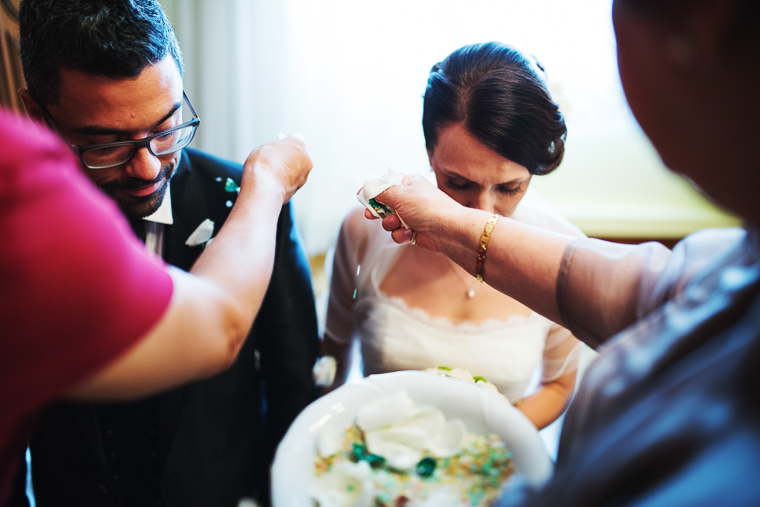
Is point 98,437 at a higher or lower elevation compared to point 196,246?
lower

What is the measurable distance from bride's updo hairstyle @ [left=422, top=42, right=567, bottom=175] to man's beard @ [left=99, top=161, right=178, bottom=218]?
793 millimetres

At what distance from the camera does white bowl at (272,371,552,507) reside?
719mm

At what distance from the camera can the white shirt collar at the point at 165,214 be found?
3.75 feet

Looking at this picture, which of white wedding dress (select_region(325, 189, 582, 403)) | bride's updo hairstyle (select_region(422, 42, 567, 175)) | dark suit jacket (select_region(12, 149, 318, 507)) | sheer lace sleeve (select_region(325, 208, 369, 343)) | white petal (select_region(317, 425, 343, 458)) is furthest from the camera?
sheer lace sleeve (select_region(325, 208, 369, 343))

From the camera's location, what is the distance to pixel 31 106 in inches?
40.5

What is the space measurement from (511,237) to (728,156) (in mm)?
529

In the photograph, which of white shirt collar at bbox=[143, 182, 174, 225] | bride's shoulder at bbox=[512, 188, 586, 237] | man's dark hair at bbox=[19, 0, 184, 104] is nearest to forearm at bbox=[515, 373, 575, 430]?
bride's shoulder at bbox=[512, 188, 586, 237]

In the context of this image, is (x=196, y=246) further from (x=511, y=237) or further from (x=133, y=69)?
(x=511, y=237)

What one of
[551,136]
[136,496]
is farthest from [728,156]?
[136,496]

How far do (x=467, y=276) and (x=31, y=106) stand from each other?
127 cm

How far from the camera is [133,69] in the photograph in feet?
3.19

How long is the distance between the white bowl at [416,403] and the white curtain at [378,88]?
1748 mm

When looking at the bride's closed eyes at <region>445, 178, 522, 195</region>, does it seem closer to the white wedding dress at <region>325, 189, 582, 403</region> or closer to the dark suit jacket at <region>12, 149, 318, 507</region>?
the white wedding dress at <region>325, 189, 582, 403</region>

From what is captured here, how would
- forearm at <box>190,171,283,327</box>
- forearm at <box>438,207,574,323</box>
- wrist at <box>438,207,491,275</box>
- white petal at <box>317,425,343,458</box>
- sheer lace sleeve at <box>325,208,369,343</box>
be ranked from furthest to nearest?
sheer lace sleeve at <box>325,208,369,343</box>, wrist at <box>438,207,491,275</box>, forearm at <box>438,207,574,323</box>, white petal at <box>317,425,343,458</box>, forearm at <box>190,171,283,327</box>
